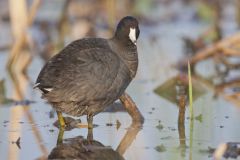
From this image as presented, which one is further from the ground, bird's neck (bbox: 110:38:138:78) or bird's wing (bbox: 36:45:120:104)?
bird's neck (bbox: 110:38:138:78)

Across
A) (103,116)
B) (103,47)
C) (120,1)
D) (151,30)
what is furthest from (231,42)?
(120,1)

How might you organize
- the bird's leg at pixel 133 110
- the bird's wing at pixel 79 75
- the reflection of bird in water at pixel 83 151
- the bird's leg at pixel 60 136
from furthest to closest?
the bird's leg at pixel 133 110, the bird's wing at pixel 79 75, the bird's leg at pixel 60 136, the reflection of bird in water at pixel 83 151

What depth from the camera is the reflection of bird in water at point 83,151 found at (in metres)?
5.02

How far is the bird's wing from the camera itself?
18.6ft

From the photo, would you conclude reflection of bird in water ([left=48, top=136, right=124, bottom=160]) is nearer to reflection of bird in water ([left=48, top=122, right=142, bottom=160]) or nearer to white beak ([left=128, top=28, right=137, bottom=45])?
reflection of bird in water ([left=48, top=122, right=142, bottom=160])

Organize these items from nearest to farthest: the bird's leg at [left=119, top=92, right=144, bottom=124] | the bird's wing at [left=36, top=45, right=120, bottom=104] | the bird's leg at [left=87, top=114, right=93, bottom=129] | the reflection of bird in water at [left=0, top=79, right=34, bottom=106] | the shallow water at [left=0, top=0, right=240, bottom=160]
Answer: the shallow water at [left=0, top=0, right=240, bottom=160] < the bird's wing at [left=36, top=45, right=120, bottom=104] < the bird's leg at [left=87, top=114, right=93, bottom=129] < the bird's leg at [left=119, top=92, right=144, bottom=124] < the reflection of bird in water at [left=0, top=79, right=34, bottom=106]

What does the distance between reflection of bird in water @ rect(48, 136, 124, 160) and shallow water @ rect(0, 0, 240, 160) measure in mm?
65

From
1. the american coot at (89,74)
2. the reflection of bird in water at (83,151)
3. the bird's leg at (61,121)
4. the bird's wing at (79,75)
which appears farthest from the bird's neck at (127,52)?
the reflection of bird in water at (83,151)

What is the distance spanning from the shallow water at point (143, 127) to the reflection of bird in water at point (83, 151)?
0.21 ft

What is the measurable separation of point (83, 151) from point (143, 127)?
974 mm

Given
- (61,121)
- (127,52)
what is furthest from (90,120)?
(127,52)

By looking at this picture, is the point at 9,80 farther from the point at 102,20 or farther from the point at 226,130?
the point at 102,20

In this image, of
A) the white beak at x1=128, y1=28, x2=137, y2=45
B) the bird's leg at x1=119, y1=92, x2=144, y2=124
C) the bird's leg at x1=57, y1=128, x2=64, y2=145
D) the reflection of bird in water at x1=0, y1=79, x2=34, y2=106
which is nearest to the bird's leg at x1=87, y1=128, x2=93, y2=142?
the bird's leg at x1=57, y1=128, x2=64, y2=145

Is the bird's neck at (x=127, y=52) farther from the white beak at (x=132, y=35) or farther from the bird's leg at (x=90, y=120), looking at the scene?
the bird's leg at (x=90, y=120)
